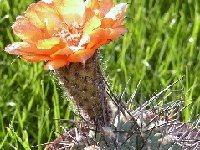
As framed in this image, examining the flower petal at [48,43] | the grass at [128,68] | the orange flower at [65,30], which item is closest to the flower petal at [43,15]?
the orange flower at [65,30]

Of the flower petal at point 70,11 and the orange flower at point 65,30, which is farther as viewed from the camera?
Answer: the flower petal at point 70,11

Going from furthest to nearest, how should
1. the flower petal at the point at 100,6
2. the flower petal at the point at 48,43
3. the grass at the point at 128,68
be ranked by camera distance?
1. the grass at the point at 128,68
2. the flower petal at the point at 100,6
3. the flower petal at the point at 48,43

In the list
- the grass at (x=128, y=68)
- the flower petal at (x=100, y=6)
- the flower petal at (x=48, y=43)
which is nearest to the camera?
the flower petal at (x=48, y=43)

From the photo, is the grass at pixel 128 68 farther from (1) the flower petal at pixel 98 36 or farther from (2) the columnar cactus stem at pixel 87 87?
(1) the flower petal at pixel 98 36

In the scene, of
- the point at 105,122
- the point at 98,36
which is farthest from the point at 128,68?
the point at 98,36

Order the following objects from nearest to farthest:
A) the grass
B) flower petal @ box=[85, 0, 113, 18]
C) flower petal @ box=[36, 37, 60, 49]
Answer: flower petal @ box=[36, 37, 60, 49]
flower petal @ box=[85, 0, 113, 18]
the grass

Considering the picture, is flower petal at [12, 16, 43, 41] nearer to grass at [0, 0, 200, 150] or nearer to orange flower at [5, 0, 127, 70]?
orange flower at [5, 0, 127, 70]

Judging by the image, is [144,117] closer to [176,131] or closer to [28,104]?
[176,131]

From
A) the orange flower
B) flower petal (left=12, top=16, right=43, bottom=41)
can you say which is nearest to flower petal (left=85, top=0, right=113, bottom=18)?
the orange flower
